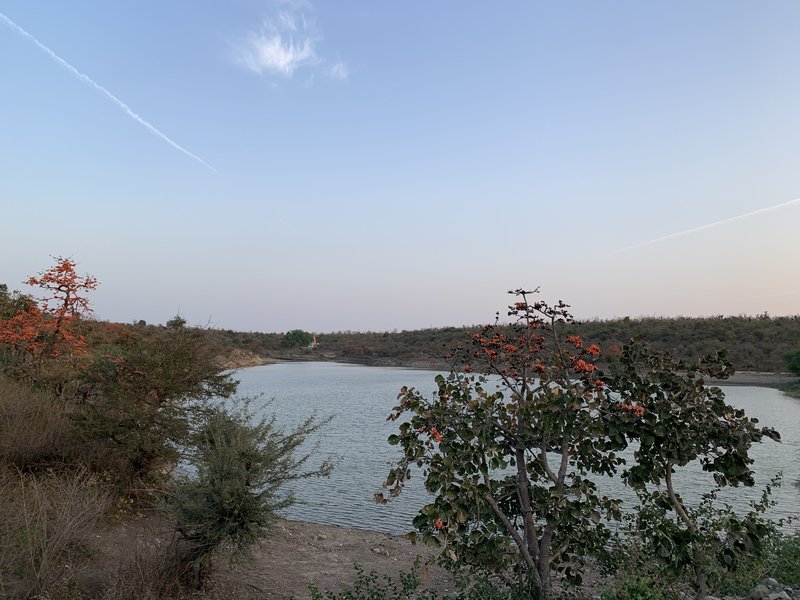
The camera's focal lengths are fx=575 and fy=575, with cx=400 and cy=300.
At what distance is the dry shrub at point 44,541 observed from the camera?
578cm

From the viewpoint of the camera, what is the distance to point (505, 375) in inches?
237

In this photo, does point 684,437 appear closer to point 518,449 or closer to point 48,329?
point 518,449

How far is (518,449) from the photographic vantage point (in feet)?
18.4

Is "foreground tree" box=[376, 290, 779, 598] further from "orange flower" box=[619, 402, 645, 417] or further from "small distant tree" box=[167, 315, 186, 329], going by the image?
"small distant tree" box=[167, 315, 186, 329]

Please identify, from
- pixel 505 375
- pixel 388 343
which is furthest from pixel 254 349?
pixel 505 375

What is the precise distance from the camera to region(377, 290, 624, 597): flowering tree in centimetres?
511

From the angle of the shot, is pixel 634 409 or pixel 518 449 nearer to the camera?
pixel 634 409

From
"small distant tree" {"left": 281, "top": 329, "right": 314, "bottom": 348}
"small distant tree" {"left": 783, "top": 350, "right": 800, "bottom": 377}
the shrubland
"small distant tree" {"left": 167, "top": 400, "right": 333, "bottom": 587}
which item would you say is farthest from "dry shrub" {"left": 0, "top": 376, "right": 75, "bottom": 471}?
"small distant tree" {"left": 281, "top": 329, "right": 314, "bottom": 348}

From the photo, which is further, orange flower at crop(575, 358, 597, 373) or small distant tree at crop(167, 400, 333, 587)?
small distant tree at crop(167, 400, 333, 587)

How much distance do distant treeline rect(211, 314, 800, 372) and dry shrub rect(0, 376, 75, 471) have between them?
20849 millimetres

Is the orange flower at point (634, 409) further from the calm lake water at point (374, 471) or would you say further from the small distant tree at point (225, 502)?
the small distant tree at point (225, 502)

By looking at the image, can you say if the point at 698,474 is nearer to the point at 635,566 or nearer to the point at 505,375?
the point at 635,566

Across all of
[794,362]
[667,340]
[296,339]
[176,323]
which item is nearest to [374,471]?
[176,323]

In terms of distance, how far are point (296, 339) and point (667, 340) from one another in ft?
246
